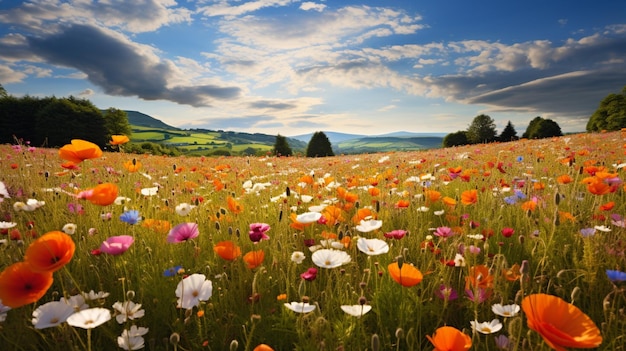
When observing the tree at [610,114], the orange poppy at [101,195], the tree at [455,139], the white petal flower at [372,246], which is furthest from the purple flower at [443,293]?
the tree at [610,114]

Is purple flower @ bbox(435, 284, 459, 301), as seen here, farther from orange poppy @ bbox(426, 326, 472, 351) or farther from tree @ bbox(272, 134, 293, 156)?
tree @ bbox(272, 134, 293, 156)

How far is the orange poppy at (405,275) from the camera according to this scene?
1.48 metres

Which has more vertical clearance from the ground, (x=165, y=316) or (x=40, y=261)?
(x=40, y=261)

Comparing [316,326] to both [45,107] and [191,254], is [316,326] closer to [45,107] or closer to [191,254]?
[191,254]

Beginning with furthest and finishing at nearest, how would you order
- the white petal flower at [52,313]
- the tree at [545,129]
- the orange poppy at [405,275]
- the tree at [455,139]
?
the tree at [455,139] < the tree at [545,129] < the orange poppy at [405,275] < the white petal flower at [52,313]

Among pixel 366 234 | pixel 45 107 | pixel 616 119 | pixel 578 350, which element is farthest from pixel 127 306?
pixel 616 119

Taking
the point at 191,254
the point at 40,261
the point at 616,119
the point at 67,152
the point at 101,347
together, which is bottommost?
the point at 101,347

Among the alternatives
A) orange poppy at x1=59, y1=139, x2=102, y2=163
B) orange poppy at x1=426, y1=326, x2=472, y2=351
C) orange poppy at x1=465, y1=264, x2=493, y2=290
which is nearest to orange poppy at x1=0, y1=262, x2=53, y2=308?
orange poppy at x1=59, y1=139, x2=102, y2=163

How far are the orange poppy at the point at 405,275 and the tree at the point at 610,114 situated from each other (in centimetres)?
5812

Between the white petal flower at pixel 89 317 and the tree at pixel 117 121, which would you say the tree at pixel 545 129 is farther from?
the tree at pixel 117 121

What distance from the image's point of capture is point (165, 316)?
182 cm

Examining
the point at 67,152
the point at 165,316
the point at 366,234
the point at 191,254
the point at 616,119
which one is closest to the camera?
the point at 165,316

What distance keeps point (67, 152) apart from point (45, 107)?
189 ft

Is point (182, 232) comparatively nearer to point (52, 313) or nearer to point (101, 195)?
point (101, 195)
